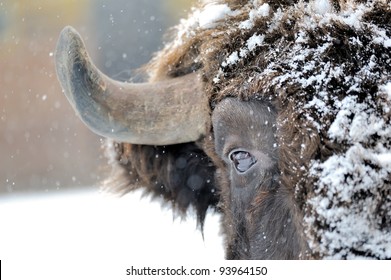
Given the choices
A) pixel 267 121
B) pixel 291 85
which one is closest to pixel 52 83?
pixel 267 121

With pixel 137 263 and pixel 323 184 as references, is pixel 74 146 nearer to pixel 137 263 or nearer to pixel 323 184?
pixel 137 263

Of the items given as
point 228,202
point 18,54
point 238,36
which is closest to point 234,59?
point 238,36

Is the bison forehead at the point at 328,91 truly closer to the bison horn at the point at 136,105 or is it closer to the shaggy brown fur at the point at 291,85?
the shaggy brown fur at the point at 291,85

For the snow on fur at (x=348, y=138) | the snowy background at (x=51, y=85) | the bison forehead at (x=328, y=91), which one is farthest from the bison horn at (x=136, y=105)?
the snowy background at (x=51, y=85)

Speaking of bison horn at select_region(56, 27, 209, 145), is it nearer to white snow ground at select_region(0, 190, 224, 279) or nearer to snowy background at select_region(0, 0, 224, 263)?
white snow ground at select_region(0, 190, 224, 279)

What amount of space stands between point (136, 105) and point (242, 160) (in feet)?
2.52

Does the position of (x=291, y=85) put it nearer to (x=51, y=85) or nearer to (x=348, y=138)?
(x=348, y=138)

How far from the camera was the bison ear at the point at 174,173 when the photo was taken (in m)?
3.99

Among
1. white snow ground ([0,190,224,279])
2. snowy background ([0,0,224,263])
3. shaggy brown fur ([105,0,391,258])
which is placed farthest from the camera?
snowy background ([0,0,224,263])

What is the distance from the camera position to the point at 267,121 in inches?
117

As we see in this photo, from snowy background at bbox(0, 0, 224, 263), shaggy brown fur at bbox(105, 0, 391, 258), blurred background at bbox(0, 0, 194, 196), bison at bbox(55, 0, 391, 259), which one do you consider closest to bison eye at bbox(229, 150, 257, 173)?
bison at bbox(55, 0, 391, 259)

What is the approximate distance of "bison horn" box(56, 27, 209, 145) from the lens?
353cm

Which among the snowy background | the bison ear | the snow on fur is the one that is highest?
the snowy background

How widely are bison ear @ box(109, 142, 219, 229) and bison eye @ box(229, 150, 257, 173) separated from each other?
65 cm
